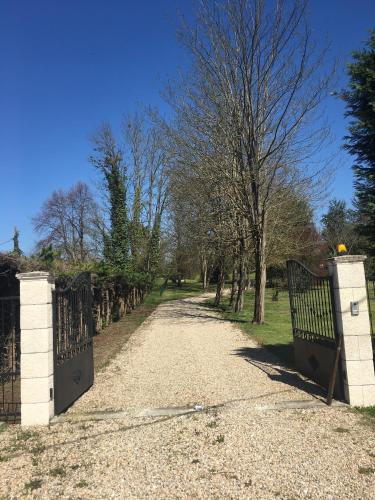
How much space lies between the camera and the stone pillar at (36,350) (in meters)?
5.82

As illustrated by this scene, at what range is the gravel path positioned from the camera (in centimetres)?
380

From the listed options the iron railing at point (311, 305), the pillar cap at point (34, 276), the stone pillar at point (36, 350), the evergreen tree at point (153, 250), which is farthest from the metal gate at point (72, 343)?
the evergreen tree at point (153, 250)

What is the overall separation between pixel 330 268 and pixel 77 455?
4.14 meters

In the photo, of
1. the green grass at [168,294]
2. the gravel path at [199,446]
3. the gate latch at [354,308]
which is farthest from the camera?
the green grass at [168,294]

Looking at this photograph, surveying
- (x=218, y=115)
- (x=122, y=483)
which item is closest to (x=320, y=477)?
(x=122, y=483)

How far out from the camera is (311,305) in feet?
23.5

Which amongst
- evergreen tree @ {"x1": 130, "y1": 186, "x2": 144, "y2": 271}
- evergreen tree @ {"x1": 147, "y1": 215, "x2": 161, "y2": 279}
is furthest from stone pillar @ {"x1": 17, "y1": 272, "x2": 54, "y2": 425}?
evergreen tree @ {"x1": 147, "y1": 215, "x2": 161, "y2": 279}

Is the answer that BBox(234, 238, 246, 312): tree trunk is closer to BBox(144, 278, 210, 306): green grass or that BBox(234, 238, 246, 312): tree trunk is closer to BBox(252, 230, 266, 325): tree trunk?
BBox(252, 230, 266, 325): tree trunk

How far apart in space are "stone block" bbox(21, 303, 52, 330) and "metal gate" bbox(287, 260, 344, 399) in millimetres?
4083

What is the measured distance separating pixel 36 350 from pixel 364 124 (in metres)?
8.07

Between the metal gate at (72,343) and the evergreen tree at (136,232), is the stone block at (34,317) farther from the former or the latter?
the evergreen tree at (136,232)

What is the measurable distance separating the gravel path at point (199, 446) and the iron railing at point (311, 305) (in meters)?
0.88

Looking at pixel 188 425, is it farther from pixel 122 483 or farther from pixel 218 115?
pixel 218 115

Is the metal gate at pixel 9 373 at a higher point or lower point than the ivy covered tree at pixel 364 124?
lower
